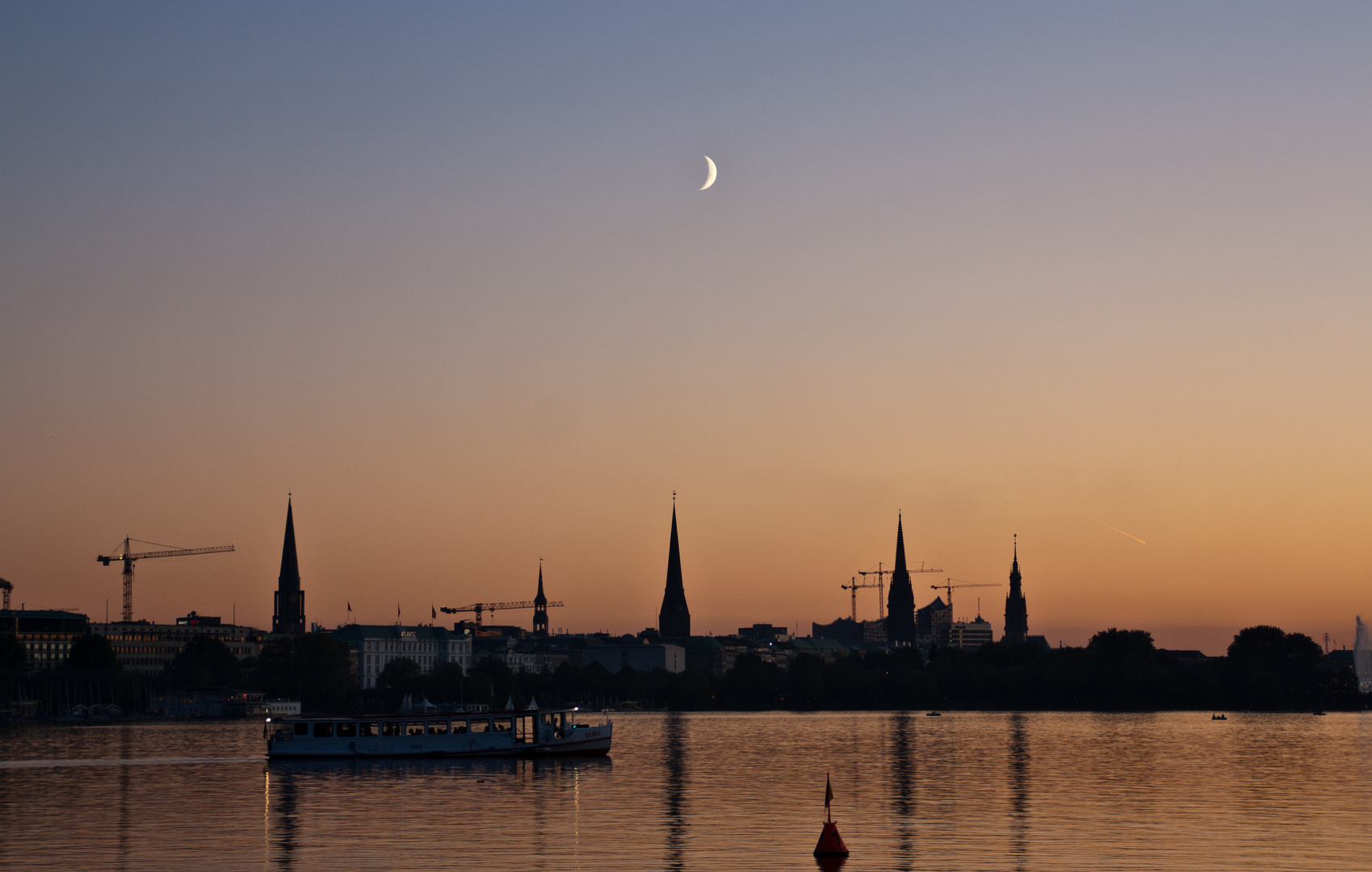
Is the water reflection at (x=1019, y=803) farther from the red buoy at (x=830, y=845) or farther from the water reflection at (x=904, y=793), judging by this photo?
the red buoy at (x=830, y=845)

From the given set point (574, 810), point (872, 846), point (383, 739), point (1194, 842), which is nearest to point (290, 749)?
point (383, 739)

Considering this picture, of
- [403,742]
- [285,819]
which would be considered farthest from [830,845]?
[403,742]

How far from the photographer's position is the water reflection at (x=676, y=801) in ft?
174

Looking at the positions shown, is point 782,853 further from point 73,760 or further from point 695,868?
point 73,760

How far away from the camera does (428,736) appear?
362ft

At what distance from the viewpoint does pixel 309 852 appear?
179 ft

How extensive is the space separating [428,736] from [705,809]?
43.8 meters

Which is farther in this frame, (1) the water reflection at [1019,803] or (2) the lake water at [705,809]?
(1) the water reflection at [1019,803]

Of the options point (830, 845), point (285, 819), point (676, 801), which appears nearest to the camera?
point (830, 845)

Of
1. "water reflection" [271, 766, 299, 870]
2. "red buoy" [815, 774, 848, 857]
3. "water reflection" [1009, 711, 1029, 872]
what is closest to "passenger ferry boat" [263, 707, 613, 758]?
"water reflection" [271, 766, 299, 870]

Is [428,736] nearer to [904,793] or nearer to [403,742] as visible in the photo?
[403,742]

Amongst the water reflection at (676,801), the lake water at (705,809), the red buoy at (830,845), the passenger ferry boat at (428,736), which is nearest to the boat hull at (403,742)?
the passenger ferry boat at (428,736)

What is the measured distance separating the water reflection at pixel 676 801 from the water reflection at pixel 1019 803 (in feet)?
36.7

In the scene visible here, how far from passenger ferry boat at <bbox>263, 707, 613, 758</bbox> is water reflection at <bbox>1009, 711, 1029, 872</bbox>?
1243 inches
